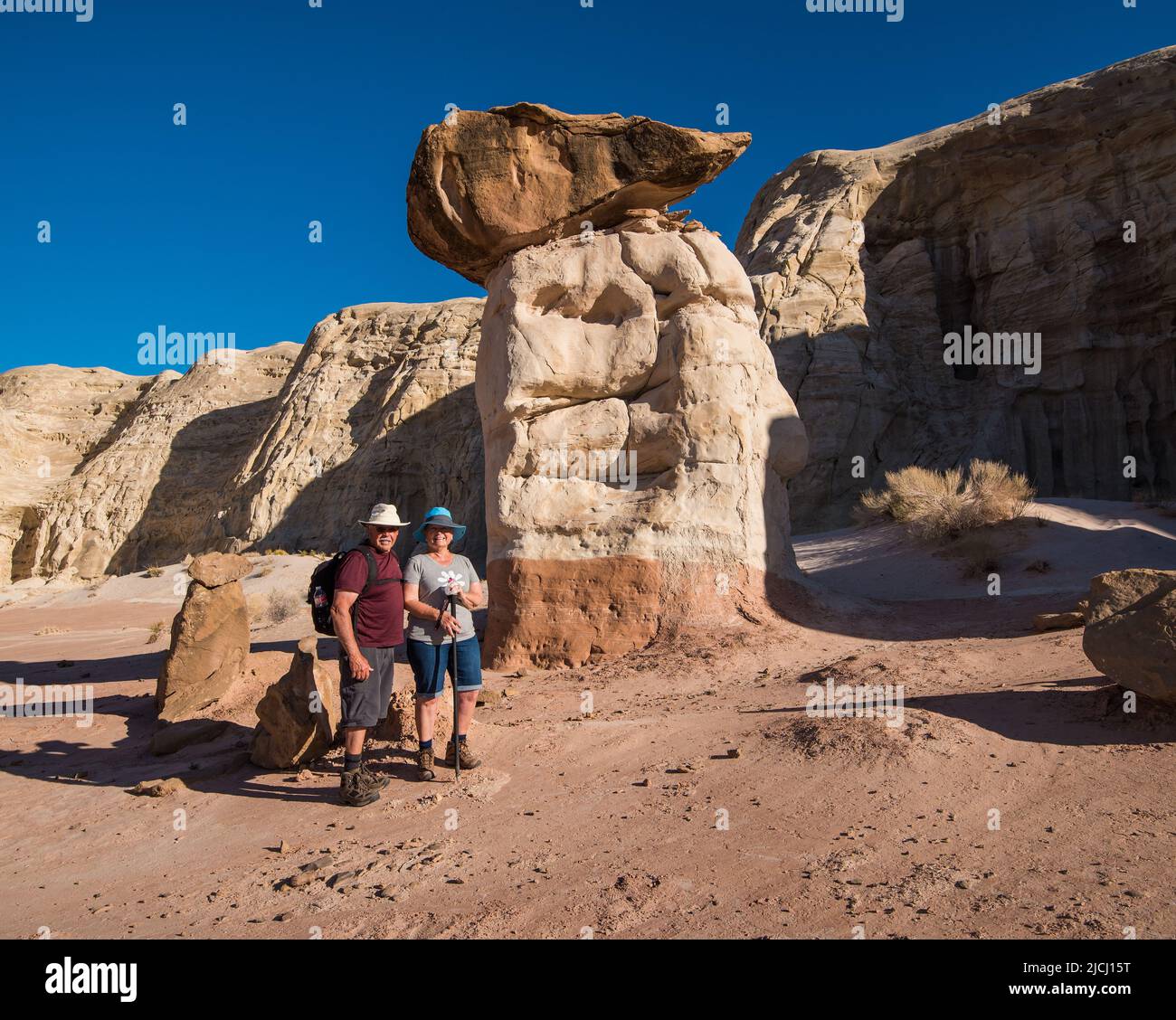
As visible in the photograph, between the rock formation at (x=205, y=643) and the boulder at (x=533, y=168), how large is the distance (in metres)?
4.01

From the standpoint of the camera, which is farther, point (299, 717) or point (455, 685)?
point (299, 717)

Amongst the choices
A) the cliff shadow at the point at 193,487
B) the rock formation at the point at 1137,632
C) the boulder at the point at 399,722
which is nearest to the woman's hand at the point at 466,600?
the boulder at the point at 399,722

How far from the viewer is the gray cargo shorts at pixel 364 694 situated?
14.6 feet

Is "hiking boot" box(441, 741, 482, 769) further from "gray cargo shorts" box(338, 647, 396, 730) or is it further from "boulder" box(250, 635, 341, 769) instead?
"boulder" box(250, 635, 341, 769)

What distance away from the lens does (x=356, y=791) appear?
4352 millimetres

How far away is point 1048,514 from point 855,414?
9.32 metres

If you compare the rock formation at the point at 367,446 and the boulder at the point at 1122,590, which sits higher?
the rock formation at the point at 367,446

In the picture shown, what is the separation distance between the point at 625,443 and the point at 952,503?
717 centimetres

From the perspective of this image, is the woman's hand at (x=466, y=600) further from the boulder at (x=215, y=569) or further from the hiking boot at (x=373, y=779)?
the boulder at (x=215, y=569)

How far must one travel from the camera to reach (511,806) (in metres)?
4.12

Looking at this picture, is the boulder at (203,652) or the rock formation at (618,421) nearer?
the boulder at (203,652)

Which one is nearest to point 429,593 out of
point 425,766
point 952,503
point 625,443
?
point 425,766

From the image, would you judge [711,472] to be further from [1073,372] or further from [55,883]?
[1073,372]

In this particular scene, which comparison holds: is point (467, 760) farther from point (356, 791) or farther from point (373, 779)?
point (356, 791)
